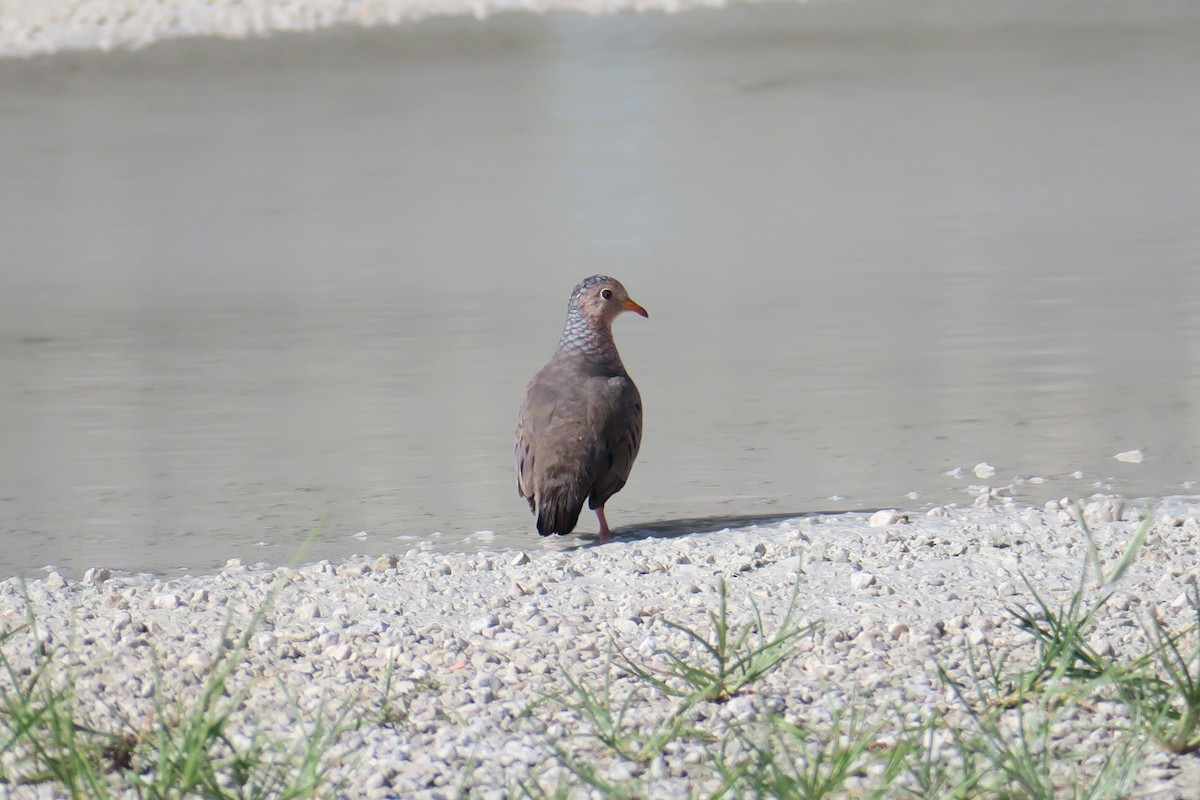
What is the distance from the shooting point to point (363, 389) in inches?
303

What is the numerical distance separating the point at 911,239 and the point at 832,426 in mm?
4400

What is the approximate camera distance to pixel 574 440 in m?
5.36

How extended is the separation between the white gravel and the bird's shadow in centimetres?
1681

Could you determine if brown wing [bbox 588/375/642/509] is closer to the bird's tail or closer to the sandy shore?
the bird's tail

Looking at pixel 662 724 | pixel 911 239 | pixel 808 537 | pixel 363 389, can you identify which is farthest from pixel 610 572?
pixel 911 239

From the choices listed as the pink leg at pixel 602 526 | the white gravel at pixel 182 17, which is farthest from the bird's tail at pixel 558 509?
the white gravel at pixel 182 17

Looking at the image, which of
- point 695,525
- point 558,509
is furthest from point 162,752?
point 695,525

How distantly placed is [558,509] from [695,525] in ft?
1.57

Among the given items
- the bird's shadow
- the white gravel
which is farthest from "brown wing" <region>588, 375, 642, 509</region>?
the white gravel

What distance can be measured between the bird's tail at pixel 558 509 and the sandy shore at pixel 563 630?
0.49 feet

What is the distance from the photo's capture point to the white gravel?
68.5 ft

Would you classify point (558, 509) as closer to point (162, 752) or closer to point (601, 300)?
point (601, 300)

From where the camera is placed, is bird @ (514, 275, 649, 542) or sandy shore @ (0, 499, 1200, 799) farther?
bird @ (514, 275, 649, 542)

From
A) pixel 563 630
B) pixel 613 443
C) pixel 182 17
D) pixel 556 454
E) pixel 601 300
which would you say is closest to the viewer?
pixel 563 630
